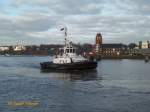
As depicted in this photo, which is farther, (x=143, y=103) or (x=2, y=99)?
(x=2, y=99)


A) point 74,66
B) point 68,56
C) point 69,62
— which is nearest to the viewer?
point 74,66

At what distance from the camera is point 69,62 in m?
88.1

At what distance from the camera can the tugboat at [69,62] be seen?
86250 mm

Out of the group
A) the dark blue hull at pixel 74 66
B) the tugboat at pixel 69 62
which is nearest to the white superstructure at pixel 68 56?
the tugboat at pixel 69 62

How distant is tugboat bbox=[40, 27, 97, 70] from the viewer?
86250 mm

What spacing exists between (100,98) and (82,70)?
1819 inches

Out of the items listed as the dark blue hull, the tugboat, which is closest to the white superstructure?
the tugboat

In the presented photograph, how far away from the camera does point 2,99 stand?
3934cm

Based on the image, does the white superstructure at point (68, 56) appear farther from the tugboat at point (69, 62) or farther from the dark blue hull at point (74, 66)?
the dark blue hull at point (74, 66)

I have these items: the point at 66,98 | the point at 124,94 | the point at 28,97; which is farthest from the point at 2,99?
the point at 124,94

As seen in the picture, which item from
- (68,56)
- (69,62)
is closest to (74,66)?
(69,62)

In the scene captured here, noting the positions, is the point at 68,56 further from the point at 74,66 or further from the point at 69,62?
the point at 74,66

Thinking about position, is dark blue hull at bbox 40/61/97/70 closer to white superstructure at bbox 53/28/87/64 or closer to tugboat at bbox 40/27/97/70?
tugboat at bbox 40/27/97/70

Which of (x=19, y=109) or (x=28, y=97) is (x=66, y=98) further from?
(x=19, y=109)
